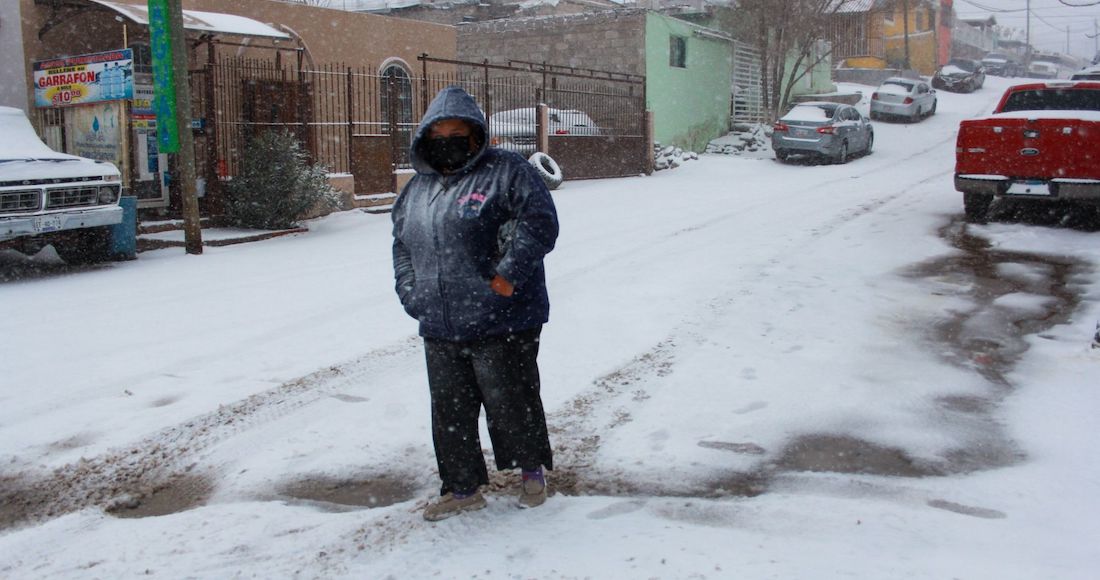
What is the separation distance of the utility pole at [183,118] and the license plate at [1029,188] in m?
9.70

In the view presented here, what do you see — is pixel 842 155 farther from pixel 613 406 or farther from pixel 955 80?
pixel 955 80

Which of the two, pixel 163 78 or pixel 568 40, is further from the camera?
pixel 568 40

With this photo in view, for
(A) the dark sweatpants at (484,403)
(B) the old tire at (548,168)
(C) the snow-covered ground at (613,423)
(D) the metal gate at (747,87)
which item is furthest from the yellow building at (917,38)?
(A) the dark sweatpants at (484,403)

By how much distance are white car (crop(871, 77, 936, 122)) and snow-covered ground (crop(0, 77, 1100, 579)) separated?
21.3m

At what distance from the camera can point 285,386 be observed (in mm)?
5688

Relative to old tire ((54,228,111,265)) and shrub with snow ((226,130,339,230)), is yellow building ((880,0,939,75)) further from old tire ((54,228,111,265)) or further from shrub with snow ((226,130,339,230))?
old tire ((54,228,111,265))

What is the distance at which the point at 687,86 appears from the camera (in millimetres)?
26266

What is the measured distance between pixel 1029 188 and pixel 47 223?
10.9m

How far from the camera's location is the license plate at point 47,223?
9.49m

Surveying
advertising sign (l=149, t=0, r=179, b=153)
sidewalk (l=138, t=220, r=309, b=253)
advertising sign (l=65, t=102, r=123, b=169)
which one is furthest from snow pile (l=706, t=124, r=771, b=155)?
advertising sign (l=149, t=0, r=179, b=153)

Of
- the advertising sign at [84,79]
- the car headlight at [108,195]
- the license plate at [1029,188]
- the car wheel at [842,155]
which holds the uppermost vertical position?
the advertising sign at [84,79]

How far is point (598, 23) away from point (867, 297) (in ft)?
61.1

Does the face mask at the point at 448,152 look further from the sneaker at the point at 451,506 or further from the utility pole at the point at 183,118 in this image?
the utility pole at the point at 183,118

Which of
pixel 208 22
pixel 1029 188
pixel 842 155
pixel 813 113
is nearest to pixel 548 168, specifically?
pixel 208 22
